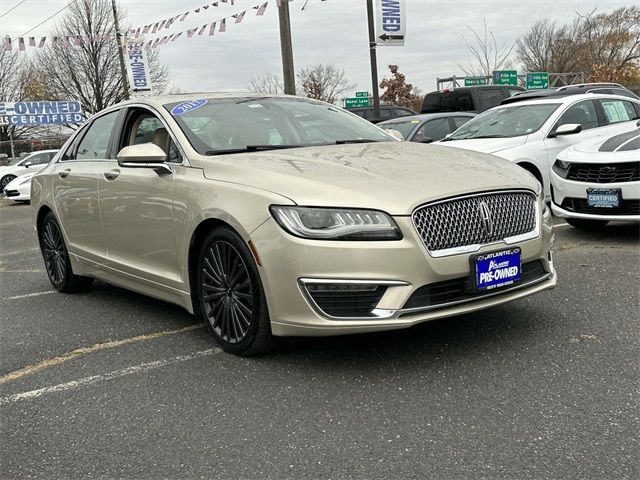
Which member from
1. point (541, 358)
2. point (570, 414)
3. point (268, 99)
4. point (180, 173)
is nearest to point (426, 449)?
point (570, 414)

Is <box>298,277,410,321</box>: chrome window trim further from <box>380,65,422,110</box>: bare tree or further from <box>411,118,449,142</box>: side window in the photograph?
<box>380,65,422,110</box>: bare tree

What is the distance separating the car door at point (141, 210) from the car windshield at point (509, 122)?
5.25 meters

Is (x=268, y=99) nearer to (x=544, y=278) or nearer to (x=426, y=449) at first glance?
(x=544, y=278)

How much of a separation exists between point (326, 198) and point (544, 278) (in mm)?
1393

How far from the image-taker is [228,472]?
2467mm

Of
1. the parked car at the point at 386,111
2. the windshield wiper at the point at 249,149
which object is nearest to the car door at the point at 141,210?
the windshield wiper at the point at 249,149

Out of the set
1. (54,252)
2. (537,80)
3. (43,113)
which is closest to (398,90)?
(537,80)

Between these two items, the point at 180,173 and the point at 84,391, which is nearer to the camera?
the point at 84,391

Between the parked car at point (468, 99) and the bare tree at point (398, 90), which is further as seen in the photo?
the bare tree at point (398, 90)

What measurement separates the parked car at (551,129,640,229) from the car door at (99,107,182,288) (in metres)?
4.13

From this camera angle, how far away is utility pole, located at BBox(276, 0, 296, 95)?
13.4 metres

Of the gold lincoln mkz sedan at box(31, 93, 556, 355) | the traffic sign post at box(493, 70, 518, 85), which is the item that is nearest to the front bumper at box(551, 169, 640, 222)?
the gold lincoln mkz sedan at box(31, 93, 556, 355)

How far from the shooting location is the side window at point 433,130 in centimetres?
1080

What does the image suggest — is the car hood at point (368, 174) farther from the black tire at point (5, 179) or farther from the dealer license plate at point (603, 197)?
the black tire at point (5, 179)
